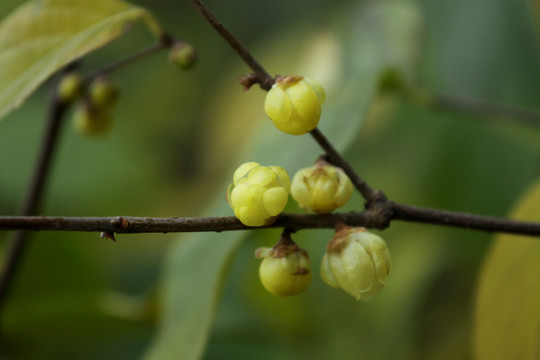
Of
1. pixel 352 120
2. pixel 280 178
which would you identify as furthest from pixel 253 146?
pixel 280 178

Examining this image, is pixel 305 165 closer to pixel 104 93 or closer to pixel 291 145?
pixel 291 145

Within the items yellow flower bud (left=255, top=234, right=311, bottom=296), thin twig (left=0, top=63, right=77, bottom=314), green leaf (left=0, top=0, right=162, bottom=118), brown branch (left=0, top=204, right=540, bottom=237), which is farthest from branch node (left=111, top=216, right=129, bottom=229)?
thin twig (left=0, top=63, right=77, bottom=314)

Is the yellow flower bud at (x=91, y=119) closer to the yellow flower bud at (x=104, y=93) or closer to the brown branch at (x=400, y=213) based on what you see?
the yellow flower bud at (x=104, y=93)

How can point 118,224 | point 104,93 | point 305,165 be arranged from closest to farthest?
point 118,224
point 305,165
point 104,93

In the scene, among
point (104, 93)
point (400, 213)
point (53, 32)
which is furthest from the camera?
point (104, 93)

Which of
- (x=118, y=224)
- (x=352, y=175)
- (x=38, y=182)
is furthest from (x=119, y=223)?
(x=38, y=182)

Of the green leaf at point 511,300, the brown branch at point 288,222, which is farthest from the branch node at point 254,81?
the green leaf at point 511,300
